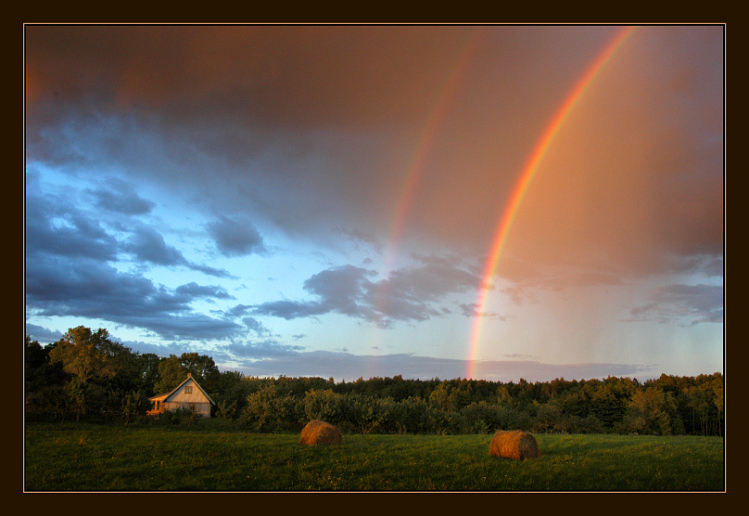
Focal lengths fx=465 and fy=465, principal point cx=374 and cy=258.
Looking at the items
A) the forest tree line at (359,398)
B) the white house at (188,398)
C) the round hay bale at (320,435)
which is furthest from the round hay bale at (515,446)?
the white house at (188,398)

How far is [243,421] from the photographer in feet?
99.2

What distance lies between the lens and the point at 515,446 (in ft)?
56.1

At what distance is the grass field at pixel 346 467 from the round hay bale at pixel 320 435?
1.93 ft

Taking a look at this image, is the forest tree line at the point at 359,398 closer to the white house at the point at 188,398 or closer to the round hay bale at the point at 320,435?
the white house at the point at 188,398

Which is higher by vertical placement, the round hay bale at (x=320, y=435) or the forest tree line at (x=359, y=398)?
the round hay bale at (x=320, y=435)

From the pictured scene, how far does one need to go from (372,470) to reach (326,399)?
53.9ft

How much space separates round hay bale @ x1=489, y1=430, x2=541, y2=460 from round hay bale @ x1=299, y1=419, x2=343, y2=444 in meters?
6.63

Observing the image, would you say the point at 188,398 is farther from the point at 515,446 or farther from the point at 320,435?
the point at 515,446

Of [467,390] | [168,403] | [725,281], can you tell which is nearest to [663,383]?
[467,390]

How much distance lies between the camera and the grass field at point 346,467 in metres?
13.4

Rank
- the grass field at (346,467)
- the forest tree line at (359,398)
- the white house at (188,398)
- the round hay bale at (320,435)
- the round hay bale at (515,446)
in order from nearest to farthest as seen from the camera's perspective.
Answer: the grass field at (346,467)
the round hay bale at (515,446)
the round hay bale at (320,435)
the forest tree line at (359,398)
the white house at (188,398)

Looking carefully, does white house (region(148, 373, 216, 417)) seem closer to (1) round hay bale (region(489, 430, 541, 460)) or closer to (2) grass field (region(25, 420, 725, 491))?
(2) grass field (region(25, 420, 725, 491))

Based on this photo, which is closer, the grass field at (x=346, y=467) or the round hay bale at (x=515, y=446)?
the grass field at (x=346, y=467)

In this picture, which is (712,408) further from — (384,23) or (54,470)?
(54,470)
